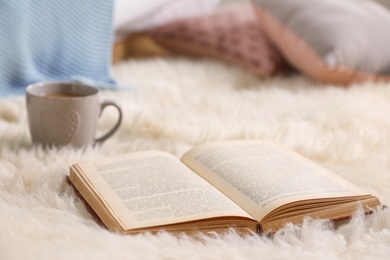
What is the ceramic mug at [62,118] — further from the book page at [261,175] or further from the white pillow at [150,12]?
the white pillow at [150,12]

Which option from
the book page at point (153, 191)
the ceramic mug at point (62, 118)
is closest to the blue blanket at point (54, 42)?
the ceramic mug at point (62, 118)

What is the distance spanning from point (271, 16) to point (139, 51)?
1.07 ft

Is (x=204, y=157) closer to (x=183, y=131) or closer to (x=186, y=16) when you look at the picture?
(x=183, y=131)

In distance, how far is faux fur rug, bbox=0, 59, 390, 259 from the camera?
61 cm

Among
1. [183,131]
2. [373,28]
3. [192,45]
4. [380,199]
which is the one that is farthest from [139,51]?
[380,199]

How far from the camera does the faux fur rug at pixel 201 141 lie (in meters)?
0.61

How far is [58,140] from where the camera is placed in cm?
87

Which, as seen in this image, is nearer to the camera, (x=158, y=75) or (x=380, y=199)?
(x=380, y=199)

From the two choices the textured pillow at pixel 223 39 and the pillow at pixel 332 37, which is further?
the textured pillow at pixel 223 39

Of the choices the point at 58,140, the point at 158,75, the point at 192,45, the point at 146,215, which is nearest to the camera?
the point at 146,215

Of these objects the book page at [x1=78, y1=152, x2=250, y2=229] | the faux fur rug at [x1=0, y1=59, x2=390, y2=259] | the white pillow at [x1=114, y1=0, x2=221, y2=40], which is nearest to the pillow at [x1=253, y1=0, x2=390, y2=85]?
the faux fur rug at [x1=0, y1=59, x2=390, y2=259]

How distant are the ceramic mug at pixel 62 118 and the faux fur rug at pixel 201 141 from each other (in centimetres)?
2

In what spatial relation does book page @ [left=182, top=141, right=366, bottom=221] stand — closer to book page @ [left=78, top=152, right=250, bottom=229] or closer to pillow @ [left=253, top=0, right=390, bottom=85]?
book page @ [left=78, top=152, right=250, bottom=229]

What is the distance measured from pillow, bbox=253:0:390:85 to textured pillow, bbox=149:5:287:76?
41 millimetres
